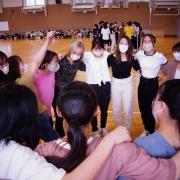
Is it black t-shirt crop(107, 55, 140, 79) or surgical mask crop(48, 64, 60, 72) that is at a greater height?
surgical mask crop(48, 64, 60, 72)

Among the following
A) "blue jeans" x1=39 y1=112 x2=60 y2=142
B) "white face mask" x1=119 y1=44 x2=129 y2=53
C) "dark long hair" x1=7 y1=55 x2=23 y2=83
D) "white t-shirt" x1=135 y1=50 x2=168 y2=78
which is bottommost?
"blue jeans" x1=39 y1=112 x2=60 y2=142

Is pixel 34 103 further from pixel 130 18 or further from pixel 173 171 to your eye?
pixel 130 18

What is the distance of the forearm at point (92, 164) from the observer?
95cm

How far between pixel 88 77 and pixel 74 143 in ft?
7.42

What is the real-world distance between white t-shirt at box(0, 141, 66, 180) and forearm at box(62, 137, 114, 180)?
0.21 feet

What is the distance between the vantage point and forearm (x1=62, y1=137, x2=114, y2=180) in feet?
3.11

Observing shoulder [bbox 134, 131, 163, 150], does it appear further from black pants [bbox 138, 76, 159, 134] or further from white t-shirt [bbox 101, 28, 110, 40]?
white t-shirt [bbox 101, 28, 110, 40]

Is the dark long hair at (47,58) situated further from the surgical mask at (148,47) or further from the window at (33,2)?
the window at (33,2)

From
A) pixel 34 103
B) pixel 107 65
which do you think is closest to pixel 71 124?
pixel 34 103

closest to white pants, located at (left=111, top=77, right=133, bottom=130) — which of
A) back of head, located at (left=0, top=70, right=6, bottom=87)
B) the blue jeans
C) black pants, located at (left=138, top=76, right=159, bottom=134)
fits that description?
black pants, located at (left=138, top=76, right=159, bottom=134)

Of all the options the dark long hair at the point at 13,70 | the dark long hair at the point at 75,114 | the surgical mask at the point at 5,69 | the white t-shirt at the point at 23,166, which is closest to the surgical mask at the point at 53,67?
the dark long hair at the point at 13,70

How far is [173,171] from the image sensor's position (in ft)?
3.41

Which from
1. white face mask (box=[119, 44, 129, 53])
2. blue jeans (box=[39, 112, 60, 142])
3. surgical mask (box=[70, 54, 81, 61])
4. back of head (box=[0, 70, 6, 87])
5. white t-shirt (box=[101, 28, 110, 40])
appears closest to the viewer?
back of head (box=[0, 70, 6, 87])

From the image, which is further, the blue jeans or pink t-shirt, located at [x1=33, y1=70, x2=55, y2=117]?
pink t-shirt, located at [x1=33, y1=70, x2=55, y2=117]
